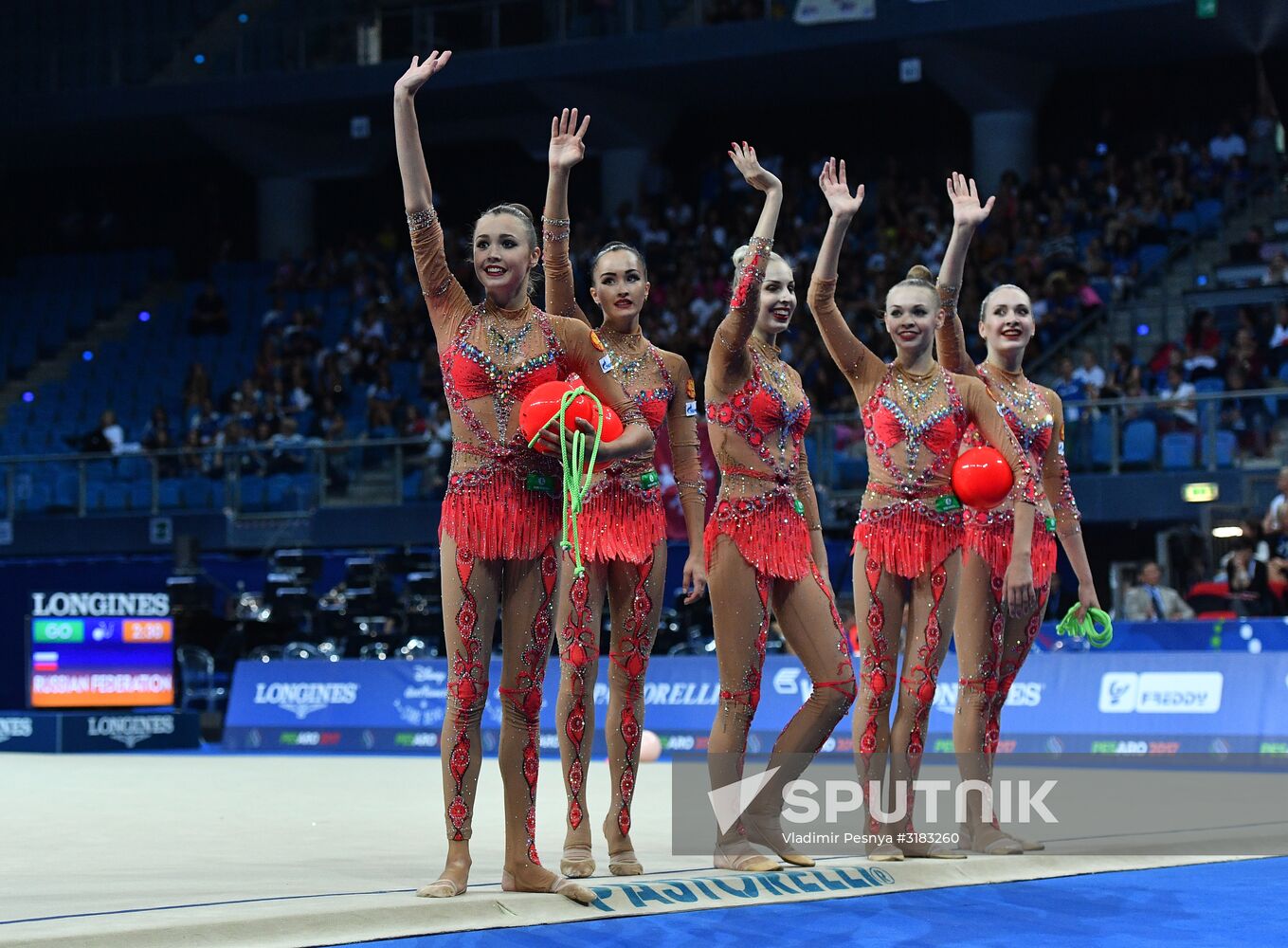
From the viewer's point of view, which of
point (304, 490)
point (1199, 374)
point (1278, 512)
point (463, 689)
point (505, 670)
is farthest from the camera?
point (304, 490)

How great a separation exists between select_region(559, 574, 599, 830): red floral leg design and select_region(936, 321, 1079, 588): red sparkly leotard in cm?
144

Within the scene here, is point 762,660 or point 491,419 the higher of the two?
point 491,419

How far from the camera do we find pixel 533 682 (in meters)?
4.93

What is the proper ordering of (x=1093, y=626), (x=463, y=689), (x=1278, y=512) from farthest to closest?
(x=1278, y=512)
(x=1093, y=626)
(x=463, y=689)

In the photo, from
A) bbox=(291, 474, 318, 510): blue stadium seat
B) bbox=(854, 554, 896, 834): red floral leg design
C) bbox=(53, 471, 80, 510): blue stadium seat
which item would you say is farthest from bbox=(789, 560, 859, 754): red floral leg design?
bbox=(53, 471, 80, 510): blue stadium seat

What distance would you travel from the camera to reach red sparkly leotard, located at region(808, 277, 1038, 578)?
6.00 m

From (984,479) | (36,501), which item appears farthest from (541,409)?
(36,501)

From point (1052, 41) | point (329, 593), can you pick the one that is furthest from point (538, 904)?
point (1052, 41)

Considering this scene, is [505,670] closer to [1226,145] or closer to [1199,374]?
[1199,374]

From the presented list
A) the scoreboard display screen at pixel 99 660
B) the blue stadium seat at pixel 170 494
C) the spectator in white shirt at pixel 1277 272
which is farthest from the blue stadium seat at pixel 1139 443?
the blue stadium seat at pixel 170 494

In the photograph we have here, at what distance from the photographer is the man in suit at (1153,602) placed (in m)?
12.8

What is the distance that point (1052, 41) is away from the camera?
20625 mm

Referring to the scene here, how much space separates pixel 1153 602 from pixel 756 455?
7.91 m

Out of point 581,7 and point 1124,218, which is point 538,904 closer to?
point 1124,218
